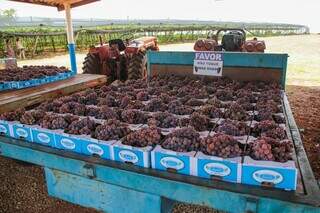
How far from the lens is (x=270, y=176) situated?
1708 mm

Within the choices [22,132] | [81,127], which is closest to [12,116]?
[22,132]

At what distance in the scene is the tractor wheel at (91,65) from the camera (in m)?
7.85

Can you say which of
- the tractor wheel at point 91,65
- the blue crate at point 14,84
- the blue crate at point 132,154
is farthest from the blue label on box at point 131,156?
the tractor wheel at point 91,65

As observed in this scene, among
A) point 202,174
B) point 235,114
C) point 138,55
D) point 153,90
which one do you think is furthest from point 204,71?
point 138,55

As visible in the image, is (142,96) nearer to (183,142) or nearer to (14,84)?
(183,142)

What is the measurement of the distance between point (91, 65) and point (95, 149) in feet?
19.7

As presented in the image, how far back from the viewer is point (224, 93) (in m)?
3.41

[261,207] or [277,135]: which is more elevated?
[277,135]

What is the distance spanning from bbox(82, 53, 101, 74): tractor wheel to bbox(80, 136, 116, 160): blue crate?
5.85m

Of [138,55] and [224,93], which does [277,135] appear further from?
[138,55]

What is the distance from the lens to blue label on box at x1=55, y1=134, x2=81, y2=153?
7.39 feet

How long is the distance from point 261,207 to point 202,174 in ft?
1.22

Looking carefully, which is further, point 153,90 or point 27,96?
point 27,96

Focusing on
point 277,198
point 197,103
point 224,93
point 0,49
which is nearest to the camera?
point 277,198
